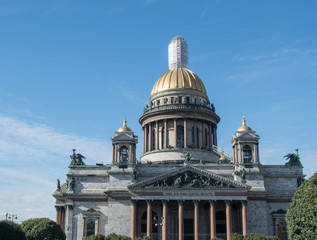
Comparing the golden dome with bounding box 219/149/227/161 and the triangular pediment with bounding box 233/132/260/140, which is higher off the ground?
the triangular pediment with bounding box 233/132/260/140

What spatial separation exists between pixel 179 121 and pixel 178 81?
7.94 metres

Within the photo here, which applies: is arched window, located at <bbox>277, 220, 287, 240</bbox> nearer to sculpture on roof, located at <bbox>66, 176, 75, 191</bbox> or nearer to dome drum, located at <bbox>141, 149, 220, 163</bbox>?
dome drum, located at <bbox>141, 149, 220, 163</bbox>

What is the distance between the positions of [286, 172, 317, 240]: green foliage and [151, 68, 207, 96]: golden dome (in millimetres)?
47593

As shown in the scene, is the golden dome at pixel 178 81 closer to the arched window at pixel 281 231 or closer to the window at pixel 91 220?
the window at pixel 91 220

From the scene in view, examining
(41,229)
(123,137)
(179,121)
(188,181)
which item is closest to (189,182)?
(188,181)

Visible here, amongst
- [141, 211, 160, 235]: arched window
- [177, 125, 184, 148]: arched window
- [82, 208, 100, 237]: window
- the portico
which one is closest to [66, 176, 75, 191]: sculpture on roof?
[82, 208, 100, 237]: window

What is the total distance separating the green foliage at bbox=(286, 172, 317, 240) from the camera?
97.7 ft

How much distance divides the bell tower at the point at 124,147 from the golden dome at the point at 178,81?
16.4 m

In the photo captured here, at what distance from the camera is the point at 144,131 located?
261ft

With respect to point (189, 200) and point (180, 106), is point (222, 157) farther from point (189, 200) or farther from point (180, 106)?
point (189, 200)

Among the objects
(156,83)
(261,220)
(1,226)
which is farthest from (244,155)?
(1,226)

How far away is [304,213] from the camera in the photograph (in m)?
30.4

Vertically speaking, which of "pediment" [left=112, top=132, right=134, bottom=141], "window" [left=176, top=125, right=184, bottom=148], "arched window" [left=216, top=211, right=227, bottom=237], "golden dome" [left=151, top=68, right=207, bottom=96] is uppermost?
"golden dome" [left=151, top=68, right=207, bottom=96]

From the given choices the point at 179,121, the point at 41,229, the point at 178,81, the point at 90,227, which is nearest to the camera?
the point at 41,229
